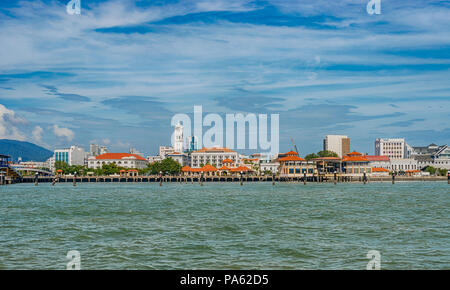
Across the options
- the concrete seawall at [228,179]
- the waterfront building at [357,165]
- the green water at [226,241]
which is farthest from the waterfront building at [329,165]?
the green water at [226,241]

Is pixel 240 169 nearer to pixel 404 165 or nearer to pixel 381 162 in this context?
pixel 381 162

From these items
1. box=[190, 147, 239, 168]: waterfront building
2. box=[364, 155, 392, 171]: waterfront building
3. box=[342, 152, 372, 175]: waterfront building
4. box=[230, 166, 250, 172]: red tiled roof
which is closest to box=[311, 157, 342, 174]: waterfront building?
box=[342, 152, 372, 175]: waterfront building

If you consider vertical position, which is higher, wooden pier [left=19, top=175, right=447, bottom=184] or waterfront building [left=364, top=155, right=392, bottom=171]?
waterfront building [left=364, top=155, right=392, bottom=171]

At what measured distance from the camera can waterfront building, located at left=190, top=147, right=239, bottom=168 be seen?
196875 mm

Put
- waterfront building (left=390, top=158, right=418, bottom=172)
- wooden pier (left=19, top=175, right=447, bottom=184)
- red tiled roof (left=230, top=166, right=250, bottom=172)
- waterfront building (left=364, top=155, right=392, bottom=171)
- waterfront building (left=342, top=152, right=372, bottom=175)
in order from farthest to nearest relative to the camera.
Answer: waterfront building (left=390, top=158, right=418, bottom=172)
waterfront building (left=364, top=155, right=392, bottom=171)
red tiled roof (left=230, top=166, right=250, bottom=172)
waterfront building (left=342, top=152, right=372, bottom=175)
wooden pier (left=19, top=175, right=447, bottom=184)

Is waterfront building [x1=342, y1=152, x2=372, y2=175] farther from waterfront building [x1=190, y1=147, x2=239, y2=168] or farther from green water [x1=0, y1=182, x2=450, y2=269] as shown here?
green water [x1=0, y1=182, x2=450, y2=269]

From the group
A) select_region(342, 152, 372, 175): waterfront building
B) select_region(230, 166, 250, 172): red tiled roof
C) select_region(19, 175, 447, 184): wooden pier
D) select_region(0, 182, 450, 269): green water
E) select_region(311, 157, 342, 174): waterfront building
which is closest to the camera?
select_region(0, 182, 450, 269): green water

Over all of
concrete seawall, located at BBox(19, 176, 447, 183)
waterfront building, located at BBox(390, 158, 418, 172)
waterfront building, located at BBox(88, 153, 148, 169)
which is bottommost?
concrete seawall, located at BBox(19, 176, 447, 183)

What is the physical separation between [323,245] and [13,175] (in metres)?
121

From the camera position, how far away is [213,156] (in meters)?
198

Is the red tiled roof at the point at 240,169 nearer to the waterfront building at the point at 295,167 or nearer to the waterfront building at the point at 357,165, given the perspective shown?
the waterfront building at the point at 295,167

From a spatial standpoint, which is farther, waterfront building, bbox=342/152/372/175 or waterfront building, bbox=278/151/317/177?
waterfront building, bbox=278/151/317/177

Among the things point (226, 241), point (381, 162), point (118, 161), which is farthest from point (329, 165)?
point (226, 241)
